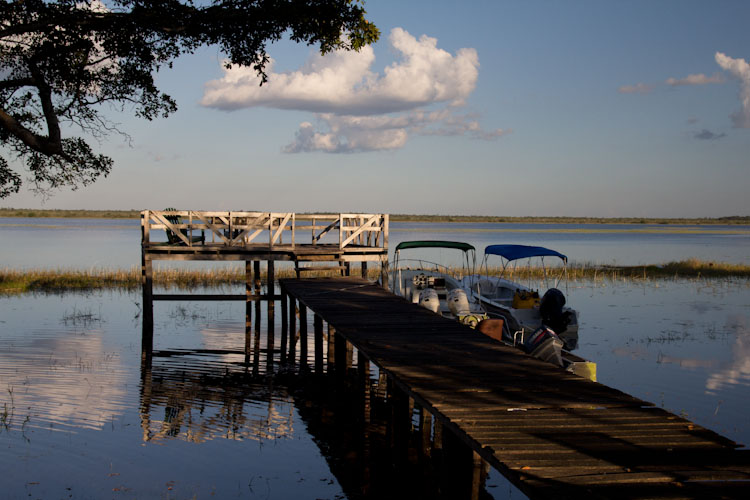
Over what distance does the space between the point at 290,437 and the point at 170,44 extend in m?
12.1

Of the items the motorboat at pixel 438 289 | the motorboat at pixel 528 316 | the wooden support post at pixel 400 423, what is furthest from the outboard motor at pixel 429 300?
the wooden support post at pixel 400 423

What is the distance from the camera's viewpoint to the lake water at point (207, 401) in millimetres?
9555

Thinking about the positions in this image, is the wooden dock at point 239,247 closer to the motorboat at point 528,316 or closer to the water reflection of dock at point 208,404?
the motorboat at point 528,316

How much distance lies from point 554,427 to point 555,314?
11.7m

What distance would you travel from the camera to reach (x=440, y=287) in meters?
23.1

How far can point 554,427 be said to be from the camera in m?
7.25

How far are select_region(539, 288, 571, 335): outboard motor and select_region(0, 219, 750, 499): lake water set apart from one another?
3.24 ft

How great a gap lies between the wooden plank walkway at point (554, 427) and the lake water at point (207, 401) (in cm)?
131

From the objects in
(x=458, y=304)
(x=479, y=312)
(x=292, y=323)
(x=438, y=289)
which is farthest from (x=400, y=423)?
(x=438, y=289)

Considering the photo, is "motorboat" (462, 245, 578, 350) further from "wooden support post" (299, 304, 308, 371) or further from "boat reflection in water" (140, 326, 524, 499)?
"wooden support post" (299, 304, 308, 371)

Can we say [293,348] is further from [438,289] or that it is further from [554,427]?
[554,427]

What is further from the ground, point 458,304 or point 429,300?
point 429,300

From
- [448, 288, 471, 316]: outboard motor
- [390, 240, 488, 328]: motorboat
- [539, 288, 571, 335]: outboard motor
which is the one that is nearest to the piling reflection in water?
[390, 240, 488, 328]: motorboat

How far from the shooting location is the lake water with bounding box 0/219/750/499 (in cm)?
955
